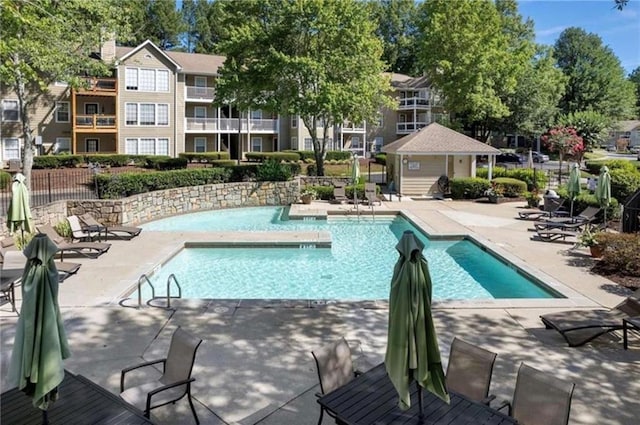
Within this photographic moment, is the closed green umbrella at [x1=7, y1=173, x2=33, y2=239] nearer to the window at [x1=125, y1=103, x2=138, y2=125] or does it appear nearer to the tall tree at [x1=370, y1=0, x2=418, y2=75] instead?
the window at [x1=125, y1=103, x2=138, y2=125]

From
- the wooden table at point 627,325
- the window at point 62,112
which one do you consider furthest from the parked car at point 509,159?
the wooden table at point 627,325

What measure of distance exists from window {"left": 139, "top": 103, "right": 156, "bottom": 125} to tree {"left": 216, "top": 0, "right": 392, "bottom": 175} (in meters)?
15.3

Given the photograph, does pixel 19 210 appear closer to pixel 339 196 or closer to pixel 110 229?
pixel 110 229

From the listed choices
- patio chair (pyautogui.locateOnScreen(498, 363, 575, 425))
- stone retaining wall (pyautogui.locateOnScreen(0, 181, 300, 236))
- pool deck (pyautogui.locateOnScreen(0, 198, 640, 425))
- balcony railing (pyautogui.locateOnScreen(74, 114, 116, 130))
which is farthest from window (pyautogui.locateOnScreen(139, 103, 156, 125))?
patio chair (pyautogui.locateOnScreen(498, 363, 575, 425))

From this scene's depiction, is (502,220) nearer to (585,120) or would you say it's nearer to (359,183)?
(359,183)

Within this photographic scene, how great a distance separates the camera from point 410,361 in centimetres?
421

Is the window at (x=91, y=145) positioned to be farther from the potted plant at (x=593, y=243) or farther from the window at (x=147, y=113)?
the potted plant at (x=593, y=243)

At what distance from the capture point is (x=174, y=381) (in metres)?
5.48

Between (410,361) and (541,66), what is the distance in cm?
5166

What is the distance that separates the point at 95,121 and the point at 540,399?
1585 inches

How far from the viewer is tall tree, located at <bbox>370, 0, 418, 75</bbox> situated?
64.9 m

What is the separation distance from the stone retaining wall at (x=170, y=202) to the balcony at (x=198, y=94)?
2072 centimetres

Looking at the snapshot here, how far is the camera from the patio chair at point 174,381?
5.21m

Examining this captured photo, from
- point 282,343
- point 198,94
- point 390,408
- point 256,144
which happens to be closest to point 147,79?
point 198,94
